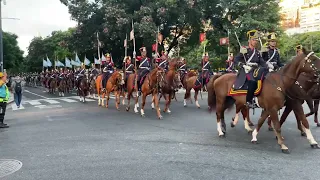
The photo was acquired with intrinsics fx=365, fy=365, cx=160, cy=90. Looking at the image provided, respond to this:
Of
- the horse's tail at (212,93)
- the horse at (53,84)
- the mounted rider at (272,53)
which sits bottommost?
the horse at (53,84)

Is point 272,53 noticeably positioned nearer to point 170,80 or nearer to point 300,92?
point 300,92

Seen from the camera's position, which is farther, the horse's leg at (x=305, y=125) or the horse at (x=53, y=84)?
the horse at (x=53, y=84)

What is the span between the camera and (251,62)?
9539 mm

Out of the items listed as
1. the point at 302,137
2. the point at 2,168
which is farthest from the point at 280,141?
the point at 2,168

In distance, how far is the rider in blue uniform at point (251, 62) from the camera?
30.3 ft

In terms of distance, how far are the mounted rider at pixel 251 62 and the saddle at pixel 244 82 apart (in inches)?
2.3

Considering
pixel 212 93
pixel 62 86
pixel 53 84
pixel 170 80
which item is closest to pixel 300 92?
pixel 212 93

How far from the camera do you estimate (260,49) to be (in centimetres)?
1041

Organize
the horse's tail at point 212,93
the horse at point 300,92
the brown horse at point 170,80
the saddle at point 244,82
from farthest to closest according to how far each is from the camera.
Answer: the brown horse at point 170,80 → the horse's tail at point 212,93 → the saddle at point 244,82 → the horse at point 300,92

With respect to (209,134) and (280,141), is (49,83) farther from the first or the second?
(280,141)

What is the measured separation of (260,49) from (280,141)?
3122mm

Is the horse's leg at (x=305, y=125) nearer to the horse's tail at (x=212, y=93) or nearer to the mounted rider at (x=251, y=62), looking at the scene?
the mounted rider at (x=251, y=62)

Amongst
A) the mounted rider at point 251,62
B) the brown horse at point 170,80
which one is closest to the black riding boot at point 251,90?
the mounted rider at point 251,62

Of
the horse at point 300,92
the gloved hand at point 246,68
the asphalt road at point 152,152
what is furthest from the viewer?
the gloved hand at point 246,68
